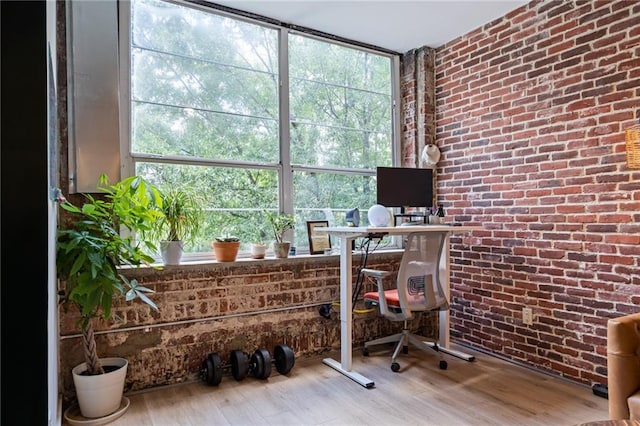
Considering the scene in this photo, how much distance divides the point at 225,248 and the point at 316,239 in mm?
868

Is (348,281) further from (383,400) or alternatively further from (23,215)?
(23,215)

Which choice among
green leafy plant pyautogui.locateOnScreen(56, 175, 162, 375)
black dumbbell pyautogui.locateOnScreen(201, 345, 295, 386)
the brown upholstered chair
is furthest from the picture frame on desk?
the brown upholstered chair

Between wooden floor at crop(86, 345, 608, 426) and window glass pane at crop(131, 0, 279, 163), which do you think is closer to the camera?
wooden floor at crop(86, 345, 608, 426)

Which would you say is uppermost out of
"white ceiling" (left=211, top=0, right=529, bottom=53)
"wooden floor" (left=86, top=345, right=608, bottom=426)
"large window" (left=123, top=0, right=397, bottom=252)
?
"white ceiling" (left=211, top=0, right=529, bottom=53)

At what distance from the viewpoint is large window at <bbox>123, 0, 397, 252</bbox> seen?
119 inches

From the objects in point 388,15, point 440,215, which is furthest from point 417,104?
point 440,215

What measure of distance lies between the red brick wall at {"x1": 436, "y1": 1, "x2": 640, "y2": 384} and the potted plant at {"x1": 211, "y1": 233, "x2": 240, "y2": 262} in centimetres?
205

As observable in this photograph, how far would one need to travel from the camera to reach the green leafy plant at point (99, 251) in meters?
2.25

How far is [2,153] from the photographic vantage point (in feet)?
3.22

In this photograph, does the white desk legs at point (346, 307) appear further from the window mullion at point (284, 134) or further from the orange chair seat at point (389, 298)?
the window mullion at point (284, 134)

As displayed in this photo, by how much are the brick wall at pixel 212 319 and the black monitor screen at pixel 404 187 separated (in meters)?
0.76

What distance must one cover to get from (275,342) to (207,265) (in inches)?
34.2

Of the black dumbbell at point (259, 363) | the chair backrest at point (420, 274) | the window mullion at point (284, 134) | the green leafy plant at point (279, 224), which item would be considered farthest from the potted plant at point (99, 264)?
the chair backrest at point (420, 274)

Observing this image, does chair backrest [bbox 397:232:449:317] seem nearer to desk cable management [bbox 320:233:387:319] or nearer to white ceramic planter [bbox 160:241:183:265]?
desk cable management [bbox 320:233:387:319]
